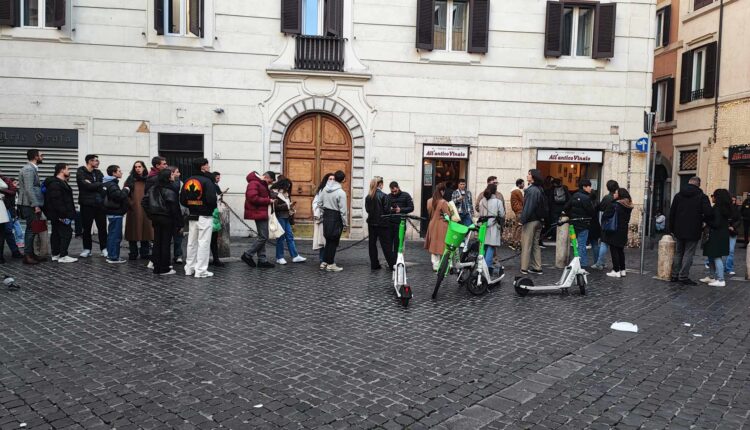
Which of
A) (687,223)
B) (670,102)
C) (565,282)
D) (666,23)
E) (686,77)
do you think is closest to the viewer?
(565,282)

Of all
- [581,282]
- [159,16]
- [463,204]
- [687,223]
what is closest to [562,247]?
[463,204]

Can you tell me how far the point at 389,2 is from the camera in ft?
54.2

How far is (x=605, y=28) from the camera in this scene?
1700 cm

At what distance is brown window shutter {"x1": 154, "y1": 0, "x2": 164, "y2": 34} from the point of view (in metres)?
15.4

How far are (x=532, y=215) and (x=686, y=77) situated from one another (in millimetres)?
16313

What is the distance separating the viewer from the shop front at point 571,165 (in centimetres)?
1731

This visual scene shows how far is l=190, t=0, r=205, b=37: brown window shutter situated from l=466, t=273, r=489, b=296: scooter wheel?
1082cm

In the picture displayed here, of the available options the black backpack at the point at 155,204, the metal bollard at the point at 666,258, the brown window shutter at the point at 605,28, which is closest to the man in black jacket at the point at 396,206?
the black backpack at the point at 155,204

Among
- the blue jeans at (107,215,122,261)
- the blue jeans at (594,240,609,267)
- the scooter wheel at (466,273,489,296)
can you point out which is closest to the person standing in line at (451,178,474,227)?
the blue jeans at (594,240,609,267)

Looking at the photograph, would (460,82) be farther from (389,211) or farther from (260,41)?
(389,211)

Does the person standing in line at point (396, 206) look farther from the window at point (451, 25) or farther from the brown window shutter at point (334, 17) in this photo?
the window at point (451, 25)

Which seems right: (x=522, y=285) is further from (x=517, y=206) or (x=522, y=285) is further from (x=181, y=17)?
(x=181, y=17)

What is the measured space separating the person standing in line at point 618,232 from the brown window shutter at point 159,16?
1173 centimetres

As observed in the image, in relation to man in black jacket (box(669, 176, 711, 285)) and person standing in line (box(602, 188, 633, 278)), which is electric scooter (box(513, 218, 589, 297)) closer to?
person standing in line (box(602, 188, 633, 278))
